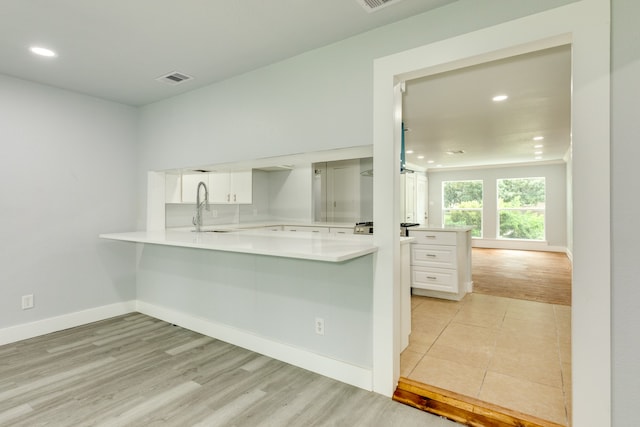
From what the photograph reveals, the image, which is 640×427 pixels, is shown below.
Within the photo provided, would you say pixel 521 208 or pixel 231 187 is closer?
pixel 231 187

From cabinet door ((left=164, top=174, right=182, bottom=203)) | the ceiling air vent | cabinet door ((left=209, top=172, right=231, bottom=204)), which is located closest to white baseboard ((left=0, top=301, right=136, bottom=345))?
cabinet door ((left=164, top=174, right=182, bottom=203))

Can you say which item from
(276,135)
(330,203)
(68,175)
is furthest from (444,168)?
(68,175)

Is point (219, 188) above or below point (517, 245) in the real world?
above

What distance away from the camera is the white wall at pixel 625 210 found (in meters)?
1.46

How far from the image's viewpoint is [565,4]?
5.19 ft

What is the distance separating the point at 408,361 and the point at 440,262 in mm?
2003

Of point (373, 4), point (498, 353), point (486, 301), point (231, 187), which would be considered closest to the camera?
point (373, 4)

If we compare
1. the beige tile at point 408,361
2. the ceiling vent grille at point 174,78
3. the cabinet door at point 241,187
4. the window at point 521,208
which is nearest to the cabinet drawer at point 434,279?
the beige tile at point 408,361

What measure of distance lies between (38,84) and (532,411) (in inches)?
187

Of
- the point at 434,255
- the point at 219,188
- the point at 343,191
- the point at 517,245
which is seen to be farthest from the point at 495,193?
the point at 219,188

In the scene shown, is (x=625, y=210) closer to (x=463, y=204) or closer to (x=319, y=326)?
(x=319, y=326)

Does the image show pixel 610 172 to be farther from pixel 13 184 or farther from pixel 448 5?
pixel 13 184

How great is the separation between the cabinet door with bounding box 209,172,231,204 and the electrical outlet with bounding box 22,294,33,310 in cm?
213

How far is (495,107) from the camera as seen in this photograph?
379 cm
